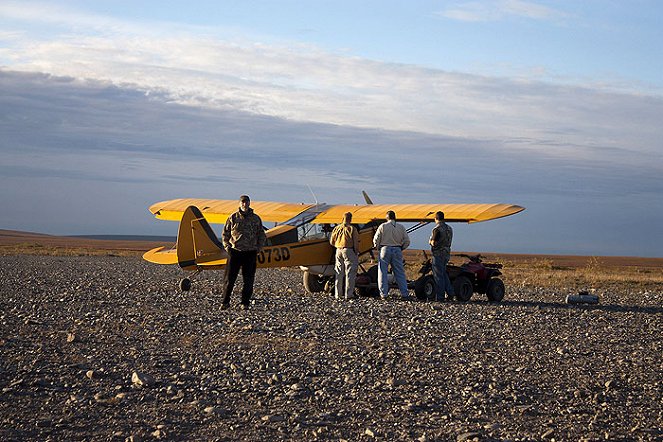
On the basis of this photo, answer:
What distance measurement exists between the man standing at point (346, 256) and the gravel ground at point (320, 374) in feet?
8.33

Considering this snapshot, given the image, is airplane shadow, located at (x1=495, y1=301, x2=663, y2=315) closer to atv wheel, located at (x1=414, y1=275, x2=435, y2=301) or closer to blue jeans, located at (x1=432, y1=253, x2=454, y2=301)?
blue jeans, located at (x1=432, y1=253, x2=454, y2=301)

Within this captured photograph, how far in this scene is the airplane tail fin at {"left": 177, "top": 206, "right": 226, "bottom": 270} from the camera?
57.9 ft

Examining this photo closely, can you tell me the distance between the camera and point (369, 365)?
29.3 ft

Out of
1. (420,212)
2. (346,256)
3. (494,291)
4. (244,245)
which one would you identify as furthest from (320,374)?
(420,212)

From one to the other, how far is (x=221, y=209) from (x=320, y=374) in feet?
48.6

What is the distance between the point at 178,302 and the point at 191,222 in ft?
8.68

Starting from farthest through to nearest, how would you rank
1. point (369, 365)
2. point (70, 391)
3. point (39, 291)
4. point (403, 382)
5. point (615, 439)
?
1. point (39, 291)
2. point (369, 365)
3. point (403, 382)
4. point (70, 391)
5. point (615, 439)

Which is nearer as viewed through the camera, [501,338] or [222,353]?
[222,353]

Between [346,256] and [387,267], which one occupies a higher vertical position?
[346,256]

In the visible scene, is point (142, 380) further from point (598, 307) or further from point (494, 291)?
point (598, 307)

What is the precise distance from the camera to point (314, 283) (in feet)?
63.8

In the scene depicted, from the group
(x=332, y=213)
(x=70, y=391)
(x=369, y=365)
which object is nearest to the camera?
(x=70, y=391)

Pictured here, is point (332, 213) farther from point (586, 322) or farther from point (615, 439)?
point (615, 439)

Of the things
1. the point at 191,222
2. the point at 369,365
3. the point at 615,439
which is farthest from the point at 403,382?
the point at 191,222
